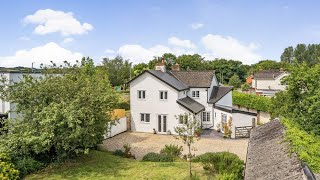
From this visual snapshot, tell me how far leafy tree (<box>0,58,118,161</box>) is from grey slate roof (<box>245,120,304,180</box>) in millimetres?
11144

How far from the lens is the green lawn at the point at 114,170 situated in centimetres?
1878

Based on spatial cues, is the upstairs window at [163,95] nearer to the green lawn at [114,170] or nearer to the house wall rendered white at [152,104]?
the house wall rendered white at [152,104]

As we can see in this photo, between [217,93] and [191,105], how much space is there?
231 inches

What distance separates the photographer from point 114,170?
20.3 m

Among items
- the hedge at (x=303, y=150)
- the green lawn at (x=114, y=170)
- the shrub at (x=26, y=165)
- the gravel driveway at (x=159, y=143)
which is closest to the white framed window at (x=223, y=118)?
the gravel driveway at (x=159, y=143)

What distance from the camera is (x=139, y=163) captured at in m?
22.0

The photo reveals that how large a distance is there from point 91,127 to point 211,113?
68.4 ft

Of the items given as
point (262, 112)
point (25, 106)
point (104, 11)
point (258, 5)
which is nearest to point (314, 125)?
point (258, 5)

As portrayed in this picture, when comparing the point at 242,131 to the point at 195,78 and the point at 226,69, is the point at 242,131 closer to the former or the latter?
the point at 195,78

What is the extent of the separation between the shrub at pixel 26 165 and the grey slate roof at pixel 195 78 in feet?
75.0

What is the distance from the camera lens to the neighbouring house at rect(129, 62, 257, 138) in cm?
3347

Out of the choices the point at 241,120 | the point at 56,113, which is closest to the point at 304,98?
the point at 241,120

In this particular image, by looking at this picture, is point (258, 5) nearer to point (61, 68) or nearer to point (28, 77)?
point (61, 68)

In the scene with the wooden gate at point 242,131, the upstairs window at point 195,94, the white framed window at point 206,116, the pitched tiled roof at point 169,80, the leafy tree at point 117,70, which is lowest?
the wooden gate at point 242,131
